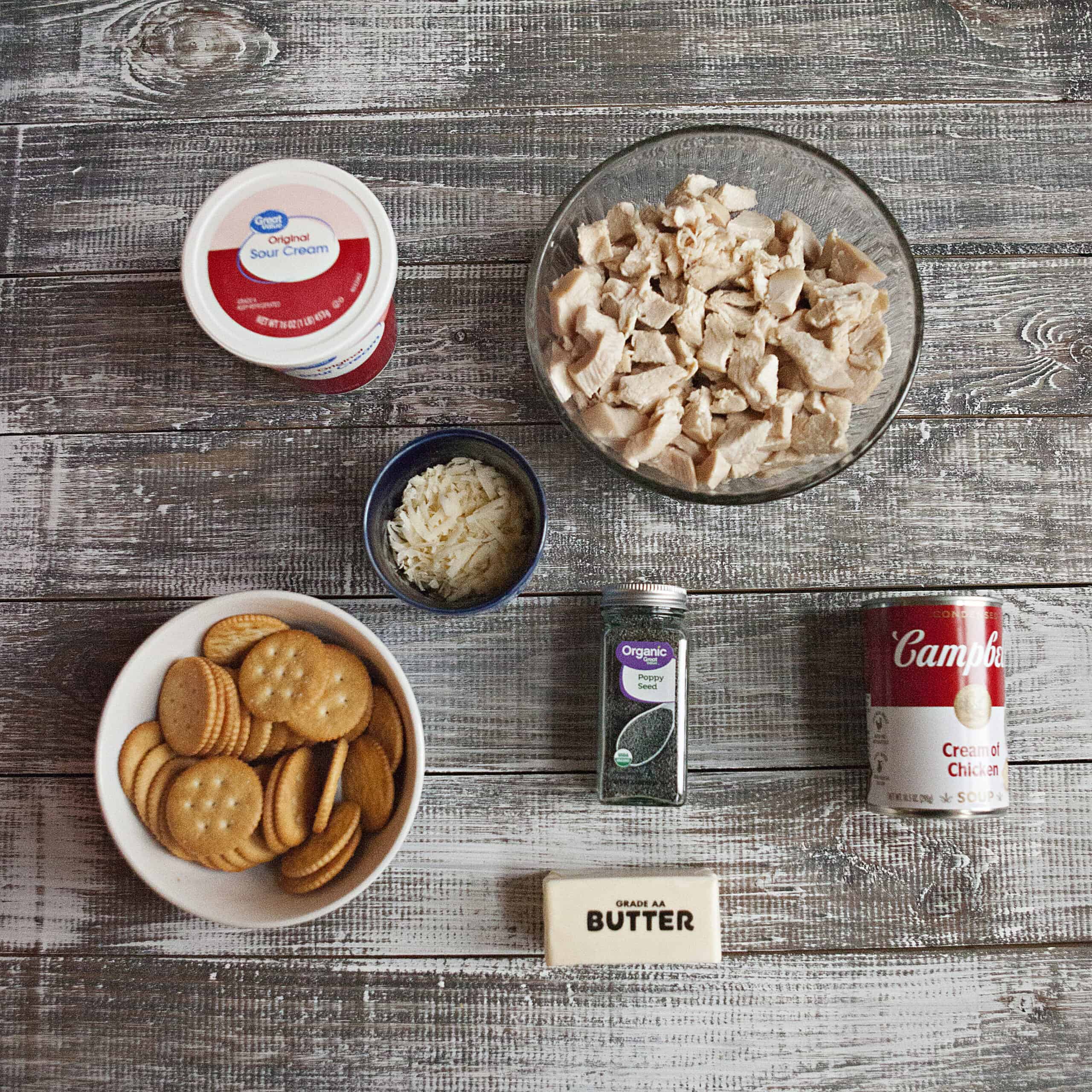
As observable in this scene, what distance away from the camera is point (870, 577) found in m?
1.06

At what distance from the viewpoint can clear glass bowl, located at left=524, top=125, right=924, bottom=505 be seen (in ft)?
3.05

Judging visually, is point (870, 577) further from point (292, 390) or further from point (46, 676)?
point (46, 676)

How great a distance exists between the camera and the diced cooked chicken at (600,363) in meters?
0.92

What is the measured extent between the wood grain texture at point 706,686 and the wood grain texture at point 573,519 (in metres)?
0.04

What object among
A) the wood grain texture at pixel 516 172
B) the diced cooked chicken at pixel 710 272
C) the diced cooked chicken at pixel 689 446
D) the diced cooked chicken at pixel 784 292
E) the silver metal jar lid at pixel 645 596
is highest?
the wood grain texture at pixel 516 172

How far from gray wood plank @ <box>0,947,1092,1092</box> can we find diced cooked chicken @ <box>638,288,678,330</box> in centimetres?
Answer: 75

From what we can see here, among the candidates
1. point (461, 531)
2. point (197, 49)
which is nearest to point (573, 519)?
point (461, 531)

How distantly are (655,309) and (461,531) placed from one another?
12.8 inches

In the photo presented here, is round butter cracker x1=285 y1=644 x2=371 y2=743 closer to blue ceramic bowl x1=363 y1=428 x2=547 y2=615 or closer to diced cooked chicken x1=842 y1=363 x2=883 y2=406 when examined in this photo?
blue ceramic bowl x1=363 y1=428 x2=547 y2=615

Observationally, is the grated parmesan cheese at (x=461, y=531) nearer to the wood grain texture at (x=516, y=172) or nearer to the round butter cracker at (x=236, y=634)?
the round butter cracker at (x=236, y=634)

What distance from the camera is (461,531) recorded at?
38.6 inches

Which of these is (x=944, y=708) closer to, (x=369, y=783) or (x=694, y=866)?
(x=694, y=866)

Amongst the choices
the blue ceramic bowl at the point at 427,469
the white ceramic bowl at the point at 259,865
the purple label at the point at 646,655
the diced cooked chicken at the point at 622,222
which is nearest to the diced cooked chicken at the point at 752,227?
the diced cooked chicken at the point at 622,222

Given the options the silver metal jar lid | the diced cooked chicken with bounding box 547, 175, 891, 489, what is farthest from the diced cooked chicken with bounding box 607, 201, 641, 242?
the silver metal jar lid
